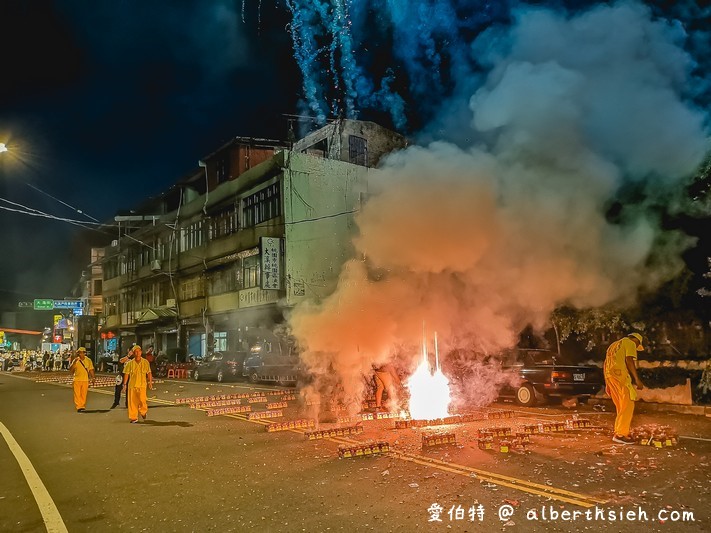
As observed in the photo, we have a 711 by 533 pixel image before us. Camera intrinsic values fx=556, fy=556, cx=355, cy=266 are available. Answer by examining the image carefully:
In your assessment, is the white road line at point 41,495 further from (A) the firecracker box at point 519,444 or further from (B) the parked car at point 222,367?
(B) the parked car at point 222,367

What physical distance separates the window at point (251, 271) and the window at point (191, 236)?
6.73 metres

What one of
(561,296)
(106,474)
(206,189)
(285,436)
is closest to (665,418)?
(561,296)

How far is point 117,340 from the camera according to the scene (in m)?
51.8

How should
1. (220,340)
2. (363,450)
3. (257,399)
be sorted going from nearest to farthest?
(363,450) < (257,399) < (220,340)

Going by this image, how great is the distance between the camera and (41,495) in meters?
5.98

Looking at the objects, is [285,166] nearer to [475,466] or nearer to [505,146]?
[505,146]

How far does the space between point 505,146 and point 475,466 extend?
5837mm

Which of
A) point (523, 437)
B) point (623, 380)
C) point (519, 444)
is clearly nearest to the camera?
point (519, 444)

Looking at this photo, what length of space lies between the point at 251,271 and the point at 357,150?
9.05 metres

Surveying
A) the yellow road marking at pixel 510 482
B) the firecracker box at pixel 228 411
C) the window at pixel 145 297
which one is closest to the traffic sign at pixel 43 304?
the window at pixel 145 297

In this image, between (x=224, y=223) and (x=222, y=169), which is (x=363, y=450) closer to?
(x=224, y=223)

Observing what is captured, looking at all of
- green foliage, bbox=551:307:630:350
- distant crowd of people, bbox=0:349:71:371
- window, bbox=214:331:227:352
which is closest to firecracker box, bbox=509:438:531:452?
green foliage, bbox=551:307:630:350

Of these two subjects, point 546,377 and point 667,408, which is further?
point 546,377

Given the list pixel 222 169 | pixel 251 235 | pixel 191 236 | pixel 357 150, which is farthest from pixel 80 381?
pixel 191 236
